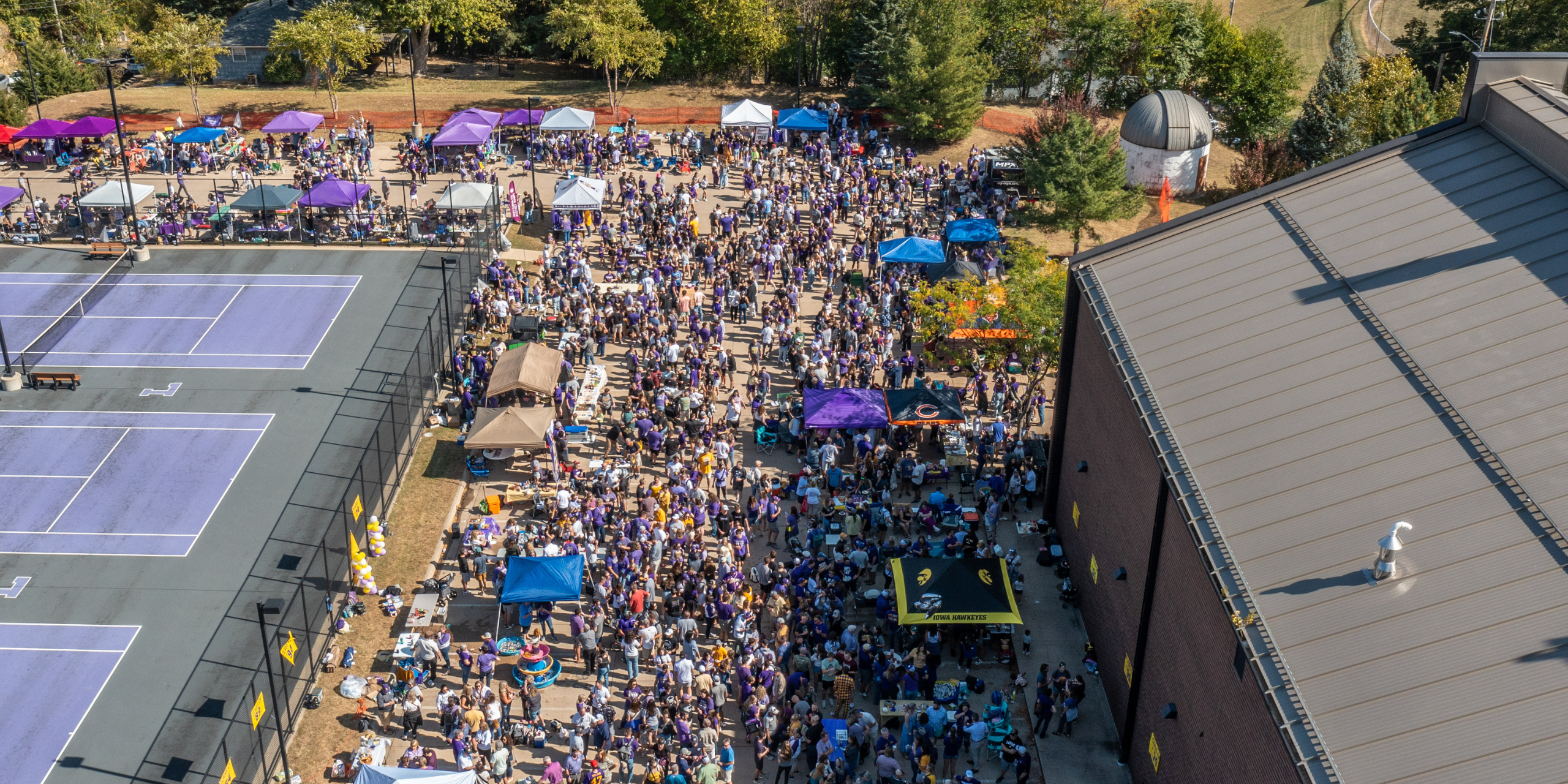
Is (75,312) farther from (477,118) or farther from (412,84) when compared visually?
(412,84)

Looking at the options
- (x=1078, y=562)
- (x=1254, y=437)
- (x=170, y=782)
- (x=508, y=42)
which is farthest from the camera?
(x=508, y=42)

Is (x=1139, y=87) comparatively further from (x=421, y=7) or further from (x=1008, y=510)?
(x=1008, y=510)

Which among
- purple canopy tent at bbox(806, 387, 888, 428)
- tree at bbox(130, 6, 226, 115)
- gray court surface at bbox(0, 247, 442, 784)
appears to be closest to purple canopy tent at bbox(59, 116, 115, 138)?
tree at bbox(130, 6, 226, 115)

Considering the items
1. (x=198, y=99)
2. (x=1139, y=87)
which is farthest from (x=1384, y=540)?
(x=198, y=99)

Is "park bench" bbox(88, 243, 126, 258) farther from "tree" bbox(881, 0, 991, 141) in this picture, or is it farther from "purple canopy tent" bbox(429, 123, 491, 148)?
"tree" bbox(881, 0, 991, 141)

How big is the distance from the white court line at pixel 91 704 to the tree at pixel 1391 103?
44.8 meters

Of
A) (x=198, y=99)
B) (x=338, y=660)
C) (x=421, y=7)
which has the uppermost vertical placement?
(x=421, y=7)

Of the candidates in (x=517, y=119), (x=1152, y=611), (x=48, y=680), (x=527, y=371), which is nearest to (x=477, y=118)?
(x=517, y=119)

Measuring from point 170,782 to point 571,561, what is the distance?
9717mm

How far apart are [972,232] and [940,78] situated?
1530 cm

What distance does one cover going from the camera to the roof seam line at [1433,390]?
63.7 feet

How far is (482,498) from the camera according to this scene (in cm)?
3641

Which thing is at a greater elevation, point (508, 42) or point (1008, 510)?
point (508, 42)

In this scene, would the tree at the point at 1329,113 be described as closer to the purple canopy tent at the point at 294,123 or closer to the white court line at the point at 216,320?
the white court line at the point at 216,320
